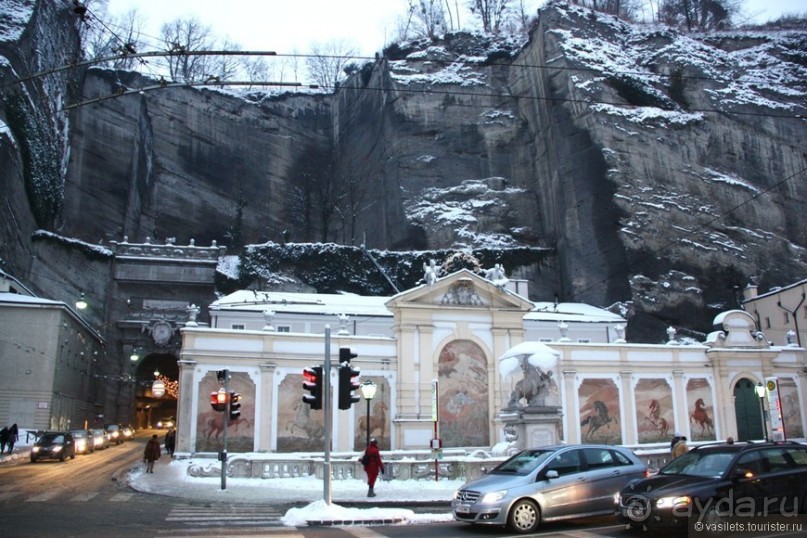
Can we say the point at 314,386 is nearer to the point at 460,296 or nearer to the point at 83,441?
the point at 460,296

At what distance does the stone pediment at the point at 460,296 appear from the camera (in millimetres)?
35594

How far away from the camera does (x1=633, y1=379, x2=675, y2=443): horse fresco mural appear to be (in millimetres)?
36781

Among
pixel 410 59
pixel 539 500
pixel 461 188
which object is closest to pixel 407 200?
pixel 461 188

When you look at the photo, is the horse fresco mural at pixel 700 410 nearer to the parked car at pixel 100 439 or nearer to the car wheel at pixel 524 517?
the car wheel at pixel 524 517

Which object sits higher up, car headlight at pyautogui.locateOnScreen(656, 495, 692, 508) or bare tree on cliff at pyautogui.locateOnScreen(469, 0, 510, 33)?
bare tree on cliff at pyautogui.locateOnScreen(469, 0, 510, 33)

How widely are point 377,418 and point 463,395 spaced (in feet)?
15.0

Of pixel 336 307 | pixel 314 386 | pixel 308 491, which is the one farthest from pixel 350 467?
pixel 336 307

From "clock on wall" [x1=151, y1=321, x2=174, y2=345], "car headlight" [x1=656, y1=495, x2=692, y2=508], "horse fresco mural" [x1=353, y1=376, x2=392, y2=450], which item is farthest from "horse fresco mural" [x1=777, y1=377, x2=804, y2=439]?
"clock on wall" [x1=151, y1=321, x2=174, y2=345]

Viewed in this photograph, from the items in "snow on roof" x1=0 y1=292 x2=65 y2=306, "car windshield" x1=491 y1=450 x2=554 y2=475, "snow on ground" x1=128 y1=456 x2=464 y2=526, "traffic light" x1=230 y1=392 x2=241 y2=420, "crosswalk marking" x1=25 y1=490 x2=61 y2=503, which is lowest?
"snow on ground" x1=128 y1=456 x2=464 y2=526

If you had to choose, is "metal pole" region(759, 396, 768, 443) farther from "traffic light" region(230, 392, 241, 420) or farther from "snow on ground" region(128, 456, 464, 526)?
"traffic light" region(230, 392, 241, 420)

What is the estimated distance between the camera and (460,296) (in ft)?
119

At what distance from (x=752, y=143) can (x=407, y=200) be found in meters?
31.7

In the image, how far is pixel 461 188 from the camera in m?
65.6

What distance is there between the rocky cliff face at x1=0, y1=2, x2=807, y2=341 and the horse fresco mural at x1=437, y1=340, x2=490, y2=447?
21.7 metres
